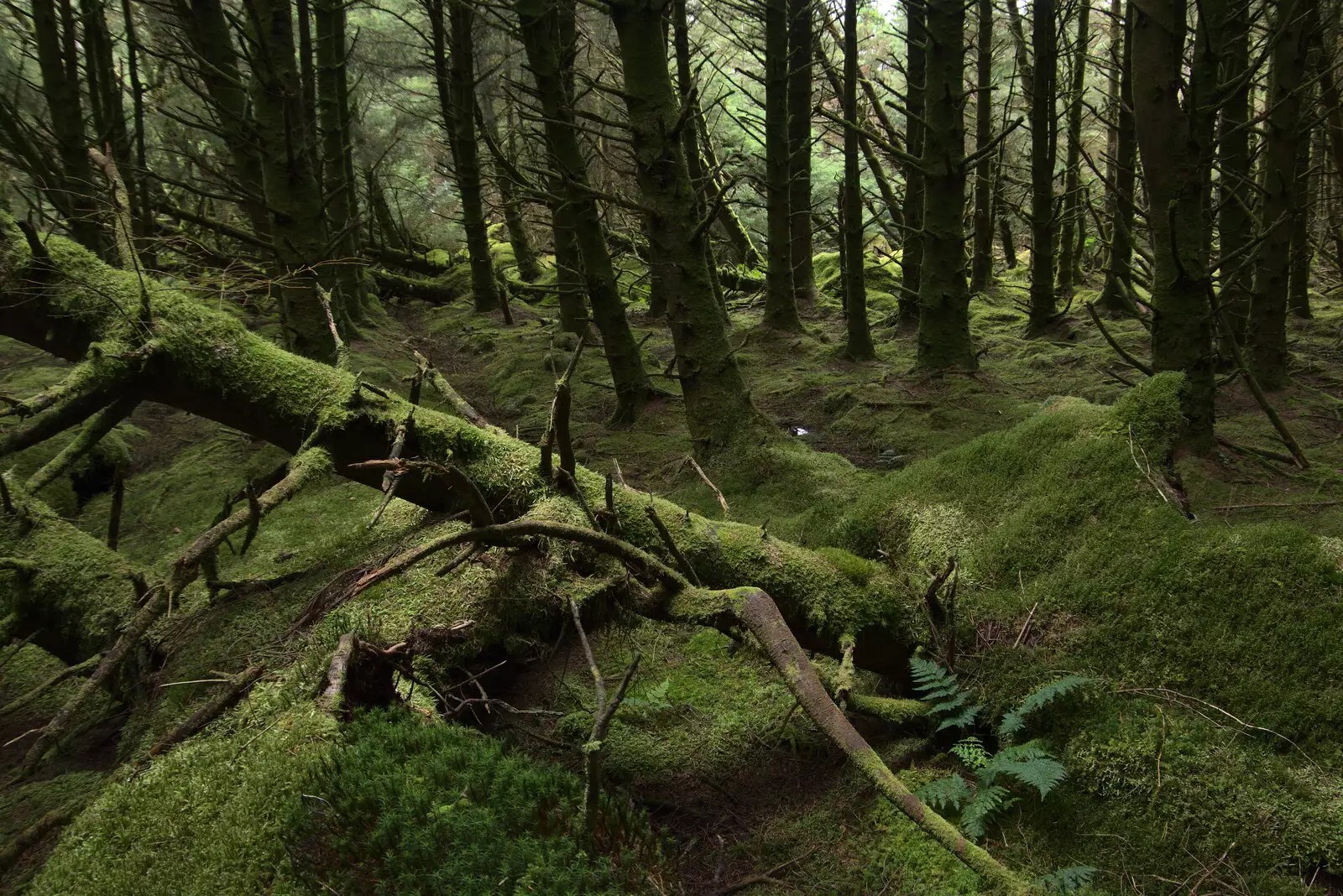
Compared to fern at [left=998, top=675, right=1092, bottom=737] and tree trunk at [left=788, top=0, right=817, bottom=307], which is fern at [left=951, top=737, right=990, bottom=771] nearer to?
fern at [left=998, top=675, right=1092, bottom=737]

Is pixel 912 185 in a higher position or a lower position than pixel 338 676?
higher

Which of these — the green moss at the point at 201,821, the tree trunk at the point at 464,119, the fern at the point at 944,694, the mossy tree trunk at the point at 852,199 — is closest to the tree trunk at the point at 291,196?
the green moss at the point at 201,821

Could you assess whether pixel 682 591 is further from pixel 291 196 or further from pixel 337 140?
pixel 337 140

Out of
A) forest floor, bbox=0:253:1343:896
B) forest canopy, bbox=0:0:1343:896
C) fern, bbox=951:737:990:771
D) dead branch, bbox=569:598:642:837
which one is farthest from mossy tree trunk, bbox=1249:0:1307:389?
dead branch, bbox=569:598:642:837

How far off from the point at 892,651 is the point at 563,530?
1.66m

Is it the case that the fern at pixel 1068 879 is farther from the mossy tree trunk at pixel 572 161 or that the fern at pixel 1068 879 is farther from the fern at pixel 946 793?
the mossy tree trunk at pixel 572 161

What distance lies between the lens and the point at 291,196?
Answer: 652 cm

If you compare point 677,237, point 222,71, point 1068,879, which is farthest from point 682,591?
point 222,71

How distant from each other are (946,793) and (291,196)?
6569 millimetres

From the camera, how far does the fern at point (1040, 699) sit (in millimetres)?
2842

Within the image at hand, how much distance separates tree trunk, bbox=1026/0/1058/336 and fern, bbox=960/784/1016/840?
816cm

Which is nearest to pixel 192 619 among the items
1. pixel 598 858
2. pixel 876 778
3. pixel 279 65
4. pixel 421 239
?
pixel 598 858

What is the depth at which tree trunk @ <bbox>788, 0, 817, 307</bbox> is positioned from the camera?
10.6 m

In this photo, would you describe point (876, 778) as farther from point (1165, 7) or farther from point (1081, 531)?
point (1165, 7)
